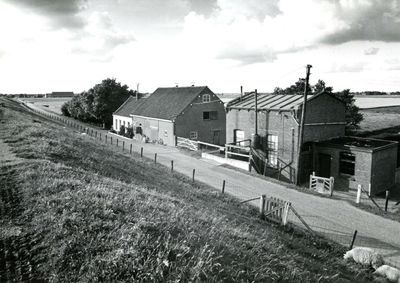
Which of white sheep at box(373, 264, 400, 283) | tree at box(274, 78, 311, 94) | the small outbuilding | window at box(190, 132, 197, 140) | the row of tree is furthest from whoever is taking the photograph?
the row of tree

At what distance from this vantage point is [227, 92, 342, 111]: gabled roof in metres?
24.1

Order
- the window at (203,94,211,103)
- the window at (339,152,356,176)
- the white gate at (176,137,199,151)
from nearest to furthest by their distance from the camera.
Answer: the window at (339,152,356,176), the white gate at (176,137,199,151), the window at (203,94,211,103)

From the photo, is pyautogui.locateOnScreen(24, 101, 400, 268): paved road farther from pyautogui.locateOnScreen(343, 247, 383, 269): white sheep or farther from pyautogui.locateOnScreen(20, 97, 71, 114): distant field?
pyautogui.locateOnScreen(20, 97, 71, 114): distant field

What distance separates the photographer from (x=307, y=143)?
23.8 metres

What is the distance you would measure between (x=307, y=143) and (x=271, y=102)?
5052mm

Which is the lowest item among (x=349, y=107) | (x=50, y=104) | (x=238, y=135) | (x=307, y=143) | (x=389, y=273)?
(x=389, y=273)

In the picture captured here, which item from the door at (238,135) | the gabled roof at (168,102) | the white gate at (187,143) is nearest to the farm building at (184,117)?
the gabled roof at (168,102)

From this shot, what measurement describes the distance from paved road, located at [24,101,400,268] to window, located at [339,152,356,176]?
1.90 metres

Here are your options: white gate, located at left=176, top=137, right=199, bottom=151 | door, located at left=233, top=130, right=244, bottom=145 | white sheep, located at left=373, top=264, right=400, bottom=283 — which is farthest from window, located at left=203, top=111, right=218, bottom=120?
white sheep, located at left=373, top=264, right=400, bottom=283

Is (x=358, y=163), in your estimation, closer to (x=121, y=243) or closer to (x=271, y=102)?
(x=271, y=102)

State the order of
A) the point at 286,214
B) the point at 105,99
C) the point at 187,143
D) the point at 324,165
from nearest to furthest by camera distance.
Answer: the point at 286,214 < the point at 324,165 < the point at 187,143 < the point at 105,99

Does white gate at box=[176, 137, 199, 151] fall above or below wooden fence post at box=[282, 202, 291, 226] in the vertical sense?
above

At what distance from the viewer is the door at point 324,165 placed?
23.0 m

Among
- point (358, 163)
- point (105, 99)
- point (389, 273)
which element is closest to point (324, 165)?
point (358, 163)
